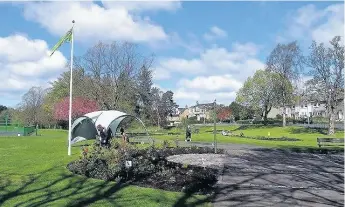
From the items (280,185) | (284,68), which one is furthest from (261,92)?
(280,185)

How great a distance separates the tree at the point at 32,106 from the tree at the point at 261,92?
47.1m

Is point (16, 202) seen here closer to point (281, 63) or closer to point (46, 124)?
point (281, 63)

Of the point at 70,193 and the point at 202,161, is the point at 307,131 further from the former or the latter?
the point at 70,193

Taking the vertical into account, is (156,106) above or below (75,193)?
above

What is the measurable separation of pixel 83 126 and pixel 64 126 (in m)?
56.7

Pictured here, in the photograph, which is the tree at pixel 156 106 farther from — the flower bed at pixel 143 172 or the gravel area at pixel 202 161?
the flower bed at pixel 143 172

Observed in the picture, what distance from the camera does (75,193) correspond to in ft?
33.0

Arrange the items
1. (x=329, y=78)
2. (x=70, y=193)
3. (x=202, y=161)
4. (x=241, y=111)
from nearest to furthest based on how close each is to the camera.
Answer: (x=70, y=193), (x=202, y=161), (x=329, y=78), (x=241, y=111)

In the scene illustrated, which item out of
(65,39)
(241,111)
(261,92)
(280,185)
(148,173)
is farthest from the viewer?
(241,111)

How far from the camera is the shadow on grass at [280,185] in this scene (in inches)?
374

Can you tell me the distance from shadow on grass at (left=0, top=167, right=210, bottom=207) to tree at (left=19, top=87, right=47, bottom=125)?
8091cm

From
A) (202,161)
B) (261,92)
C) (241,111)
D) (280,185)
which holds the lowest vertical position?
(280,185)

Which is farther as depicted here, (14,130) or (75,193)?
(14,130)

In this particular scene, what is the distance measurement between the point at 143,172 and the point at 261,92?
6928cm
